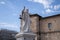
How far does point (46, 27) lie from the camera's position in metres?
28.0

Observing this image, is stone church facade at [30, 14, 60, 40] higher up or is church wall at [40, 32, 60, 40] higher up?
stone church facade at [30, 14, 60, 40]

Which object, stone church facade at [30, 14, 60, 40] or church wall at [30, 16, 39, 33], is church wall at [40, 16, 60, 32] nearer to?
stone church facade at [30, 14, 60, 40]

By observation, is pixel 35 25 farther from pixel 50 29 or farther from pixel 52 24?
pixel 52 24

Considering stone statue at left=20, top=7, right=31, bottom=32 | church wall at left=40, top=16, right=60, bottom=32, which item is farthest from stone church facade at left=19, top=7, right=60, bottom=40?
stone statue at left=20, top=7, right=31, bottom=32

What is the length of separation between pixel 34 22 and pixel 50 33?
145 inches

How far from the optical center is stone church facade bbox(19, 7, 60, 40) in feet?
87.6

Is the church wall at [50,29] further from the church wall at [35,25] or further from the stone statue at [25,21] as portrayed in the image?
the stone statue at [25,21]

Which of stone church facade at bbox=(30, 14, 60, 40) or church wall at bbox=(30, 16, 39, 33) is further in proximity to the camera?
church wall at bbox=(30, 16, 39, 33)

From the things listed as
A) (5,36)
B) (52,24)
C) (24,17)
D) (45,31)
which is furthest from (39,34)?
(24,17)

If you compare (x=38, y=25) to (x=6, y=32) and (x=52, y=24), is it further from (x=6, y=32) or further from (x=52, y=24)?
(x=6, y=32)

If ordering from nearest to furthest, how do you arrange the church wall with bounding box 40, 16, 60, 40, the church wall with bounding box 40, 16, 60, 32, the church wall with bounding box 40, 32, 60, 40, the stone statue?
the stone statue
the church wall with bounding box 40, 32, 60, 40
the church wall with bounding box 40, 16, 60, 40
the church wall with bounding box 40, 16, 60, 32

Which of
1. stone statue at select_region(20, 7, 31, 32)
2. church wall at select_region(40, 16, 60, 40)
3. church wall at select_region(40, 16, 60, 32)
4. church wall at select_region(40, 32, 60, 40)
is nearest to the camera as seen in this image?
stone statue at select_region(20, 7, 31, 32)

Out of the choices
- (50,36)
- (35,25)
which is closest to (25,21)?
(50,36)

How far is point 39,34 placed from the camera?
2842cm
